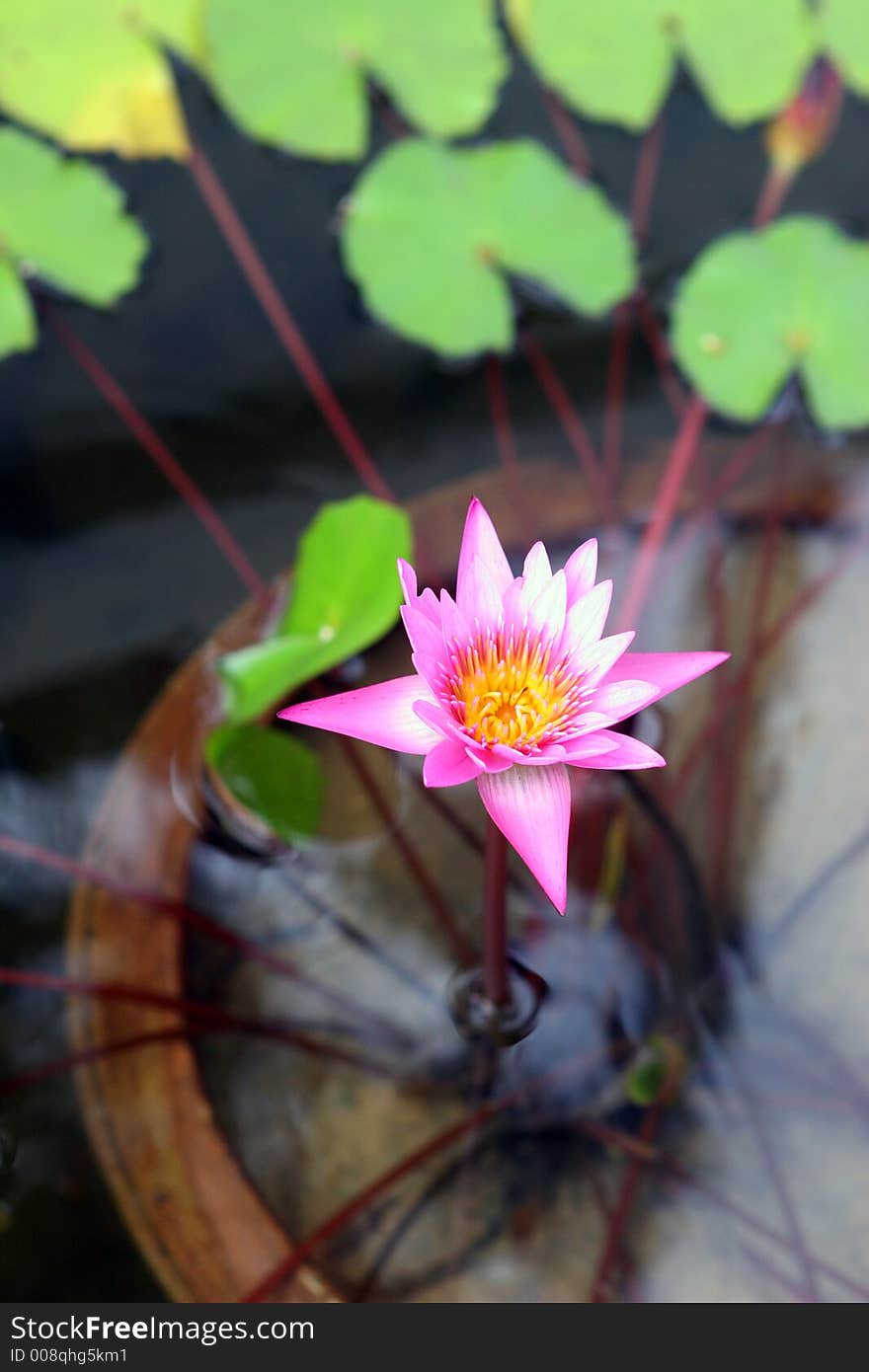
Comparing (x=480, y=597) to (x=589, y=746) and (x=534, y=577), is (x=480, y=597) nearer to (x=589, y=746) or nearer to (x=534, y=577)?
(x=534, y=577)

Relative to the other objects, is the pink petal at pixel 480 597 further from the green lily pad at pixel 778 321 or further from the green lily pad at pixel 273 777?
the green lily pad at pixel 778 321

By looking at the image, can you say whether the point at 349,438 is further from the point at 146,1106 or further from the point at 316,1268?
Answer: the point at 316,1268

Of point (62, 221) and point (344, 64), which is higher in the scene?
point (344, 64)

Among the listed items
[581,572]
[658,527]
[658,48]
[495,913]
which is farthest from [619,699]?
[658,48]

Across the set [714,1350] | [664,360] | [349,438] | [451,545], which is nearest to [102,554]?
[349,438]

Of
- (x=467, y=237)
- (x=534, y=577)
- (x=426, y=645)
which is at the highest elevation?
(x=467, y=237)

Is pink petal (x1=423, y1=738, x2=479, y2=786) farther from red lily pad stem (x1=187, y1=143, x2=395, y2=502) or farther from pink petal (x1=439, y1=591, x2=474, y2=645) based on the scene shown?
red lily pad stem (x1=187, y1=143, x2=395, y2=502)
